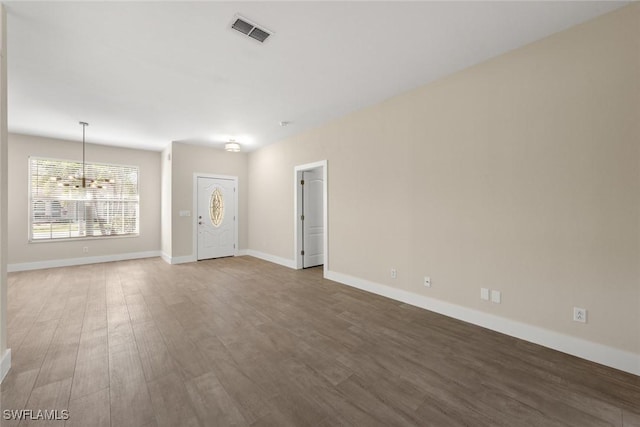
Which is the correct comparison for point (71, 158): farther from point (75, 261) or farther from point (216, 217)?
point (216, 217)

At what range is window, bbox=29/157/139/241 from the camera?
5.47 meters

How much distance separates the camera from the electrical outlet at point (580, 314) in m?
2.22

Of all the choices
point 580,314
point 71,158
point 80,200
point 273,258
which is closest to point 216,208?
point 273,258

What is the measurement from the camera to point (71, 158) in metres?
5.80

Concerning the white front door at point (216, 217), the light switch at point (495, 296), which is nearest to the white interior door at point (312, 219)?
the white front door at point (216, 217)

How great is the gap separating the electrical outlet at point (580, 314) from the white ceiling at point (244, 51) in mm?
2482

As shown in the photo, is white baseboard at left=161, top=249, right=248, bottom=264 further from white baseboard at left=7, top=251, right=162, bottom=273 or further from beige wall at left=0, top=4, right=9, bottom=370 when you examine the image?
beige wall at left=0, top=4, right=9, bottom=370

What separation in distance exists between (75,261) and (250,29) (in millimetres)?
6707

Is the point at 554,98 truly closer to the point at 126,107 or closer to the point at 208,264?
the point at 126,107

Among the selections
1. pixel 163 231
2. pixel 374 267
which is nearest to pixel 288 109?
pixel 374 267

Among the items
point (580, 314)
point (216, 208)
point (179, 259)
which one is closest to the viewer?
point (580, 314)

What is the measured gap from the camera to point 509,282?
2.63 meters

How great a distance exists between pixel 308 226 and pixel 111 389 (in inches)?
161

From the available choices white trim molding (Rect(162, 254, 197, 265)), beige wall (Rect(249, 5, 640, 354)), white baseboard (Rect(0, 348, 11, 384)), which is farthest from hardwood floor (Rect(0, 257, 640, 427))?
white trim molding (Rect(162, 254, 197, 265))
